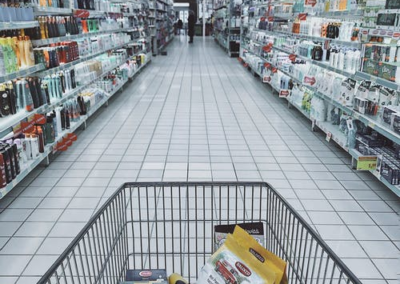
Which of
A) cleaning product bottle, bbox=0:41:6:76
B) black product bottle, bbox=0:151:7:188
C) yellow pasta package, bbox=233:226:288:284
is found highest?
cleaning product bottle, bbox=0:41:6:76

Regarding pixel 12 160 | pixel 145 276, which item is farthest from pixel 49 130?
pixel 145 276

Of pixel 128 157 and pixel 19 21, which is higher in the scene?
pixel 19 21

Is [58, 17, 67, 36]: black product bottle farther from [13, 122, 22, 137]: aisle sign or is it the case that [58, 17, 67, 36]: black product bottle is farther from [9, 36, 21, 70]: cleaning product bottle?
[13, 122, 22, 137]: aisle sign

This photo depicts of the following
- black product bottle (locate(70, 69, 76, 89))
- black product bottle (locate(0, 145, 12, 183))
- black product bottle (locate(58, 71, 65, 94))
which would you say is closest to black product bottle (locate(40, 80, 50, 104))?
black product bottle (locate(58, 71, 65, 94))

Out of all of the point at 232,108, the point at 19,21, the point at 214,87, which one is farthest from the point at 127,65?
the point at 19,21

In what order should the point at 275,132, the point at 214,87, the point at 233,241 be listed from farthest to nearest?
1. the point at 214,87
2. the point at 275,132
3. the point at 233,241

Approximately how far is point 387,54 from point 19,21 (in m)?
3.77

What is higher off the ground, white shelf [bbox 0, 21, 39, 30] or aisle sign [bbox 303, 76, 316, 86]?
white shelf [bbox 0, 21, 39, 30]

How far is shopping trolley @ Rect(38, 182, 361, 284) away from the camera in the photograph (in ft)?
4.73

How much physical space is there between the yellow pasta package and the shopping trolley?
135 millimetres

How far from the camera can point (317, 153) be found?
203 inches

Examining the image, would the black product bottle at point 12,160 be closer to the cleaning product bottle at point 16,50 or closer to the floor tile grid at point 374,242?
the cleaning product bottle at point 16,50

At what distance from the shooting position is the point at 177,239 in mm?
3111

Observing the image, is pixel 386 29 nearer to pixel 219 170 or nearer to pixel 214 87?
pixel 219 170
